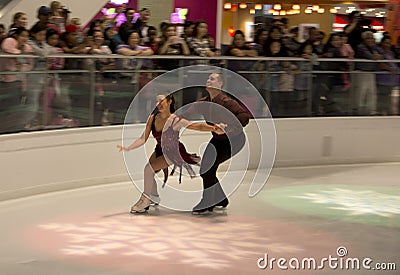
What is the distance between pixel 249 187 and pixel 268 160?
4.89 ft

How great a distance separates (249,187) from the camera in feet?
35.4

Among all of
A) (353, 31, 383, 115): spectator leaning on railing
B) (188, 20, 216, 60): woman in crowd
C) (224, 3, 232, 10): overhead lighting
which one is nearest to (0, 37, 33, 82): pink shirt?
(188, 20, 216, 60): woman in crowd

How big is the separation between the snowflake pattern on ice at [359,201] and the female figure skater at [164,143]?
1786 mm

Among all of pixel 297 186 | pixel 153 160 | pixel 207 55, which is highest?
pixel 207 55

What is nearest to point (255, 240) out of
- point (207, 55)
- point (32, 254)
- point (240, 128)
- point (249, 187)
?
point (240, 128)

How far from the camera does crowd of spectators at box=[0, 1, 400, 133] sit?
32.1 feet

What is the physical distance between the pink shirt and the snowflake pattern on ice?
3449mm

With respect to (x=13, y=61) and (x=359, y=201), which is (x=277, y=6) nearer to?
(x=359, y=201)

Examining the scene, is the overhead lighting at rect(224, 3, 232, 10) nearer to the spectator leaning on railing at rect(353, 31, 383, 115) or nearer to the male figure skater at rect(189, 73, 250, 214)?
the spectator leaning on railing at rect(353, 31, 383, 115)

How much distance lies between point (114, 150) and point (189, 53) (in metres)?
1.73

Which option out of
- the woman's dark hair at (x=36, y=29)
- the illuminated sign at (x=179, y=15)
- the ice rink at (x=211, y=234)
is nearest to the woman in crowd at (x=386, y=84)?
the ice rink at (x=211, y=234)

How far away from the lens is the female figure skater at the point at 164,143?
8844mm

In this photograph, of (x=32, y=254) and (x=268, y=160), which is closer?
(x=32, y=254)

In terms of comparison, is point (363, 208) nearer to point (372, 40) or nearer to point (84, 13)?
point (372, 40)
